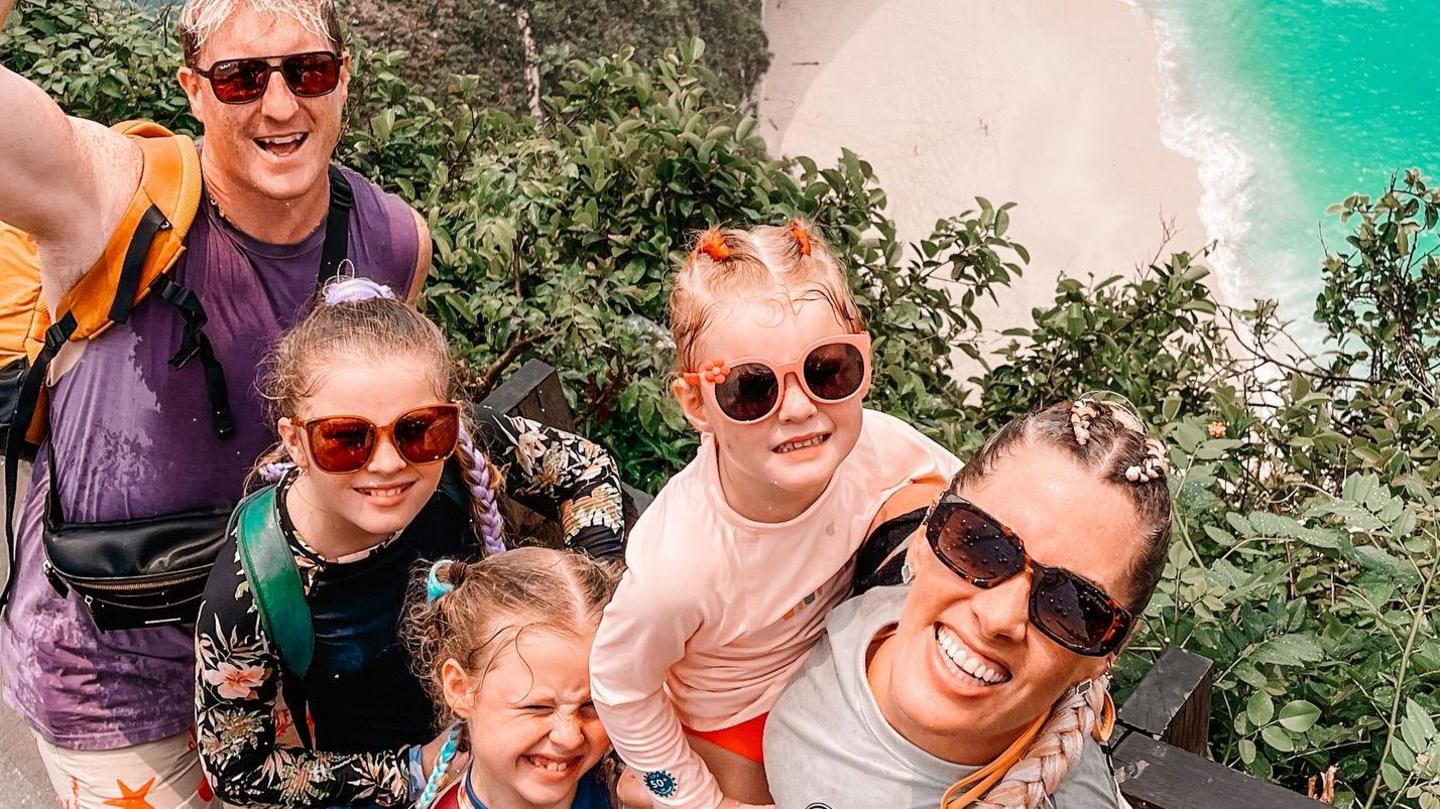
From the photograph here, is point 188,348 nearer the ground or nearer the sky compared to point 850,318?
nearer the ground

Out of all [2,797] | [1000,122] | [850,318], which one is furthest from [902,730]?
[1000,122]

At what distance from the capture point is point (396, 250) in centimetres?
275

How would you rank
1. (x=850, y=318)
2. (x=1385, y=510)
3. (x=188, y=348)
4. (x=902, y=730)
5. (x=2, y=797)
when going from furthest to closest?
(x=2, y=797), (x=1385, y=510), (x=188, y=348), (x=850, y=318), (x=902, y=730)

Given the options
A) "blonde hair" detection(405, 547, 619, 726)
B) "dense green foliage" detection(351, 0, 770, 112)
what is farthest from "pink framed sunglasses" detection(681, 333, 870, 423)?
"dense green foliage" detection(351, 0, 770, 112)

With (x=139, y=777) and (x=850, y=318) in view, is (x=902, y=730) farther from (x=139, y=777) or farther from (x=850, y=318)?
(x=139, y=777)

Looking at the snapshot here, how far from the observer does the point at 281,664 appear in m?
2.22

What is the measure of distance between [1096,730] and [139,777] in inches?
73.7

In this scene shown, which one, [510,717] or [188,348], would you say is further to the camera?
[188,348]

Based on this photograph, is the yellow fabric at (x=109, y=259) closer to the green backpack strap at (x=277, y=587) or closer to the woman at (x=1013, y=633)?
the green backpack strap at (x=277, y=587)

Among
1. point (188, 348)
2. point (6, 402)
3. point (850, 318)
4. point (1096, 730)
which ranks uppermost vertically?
point (850, 318)

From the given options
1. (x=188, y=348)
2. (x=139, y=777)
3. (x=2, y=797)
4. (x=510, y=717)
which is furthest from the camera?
(x=2, y=797)

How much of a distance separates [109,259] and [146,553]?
0.54m

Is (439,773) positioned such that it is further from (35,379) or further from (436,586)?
(35,379)

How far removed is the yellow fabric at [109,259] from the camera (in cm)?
231
